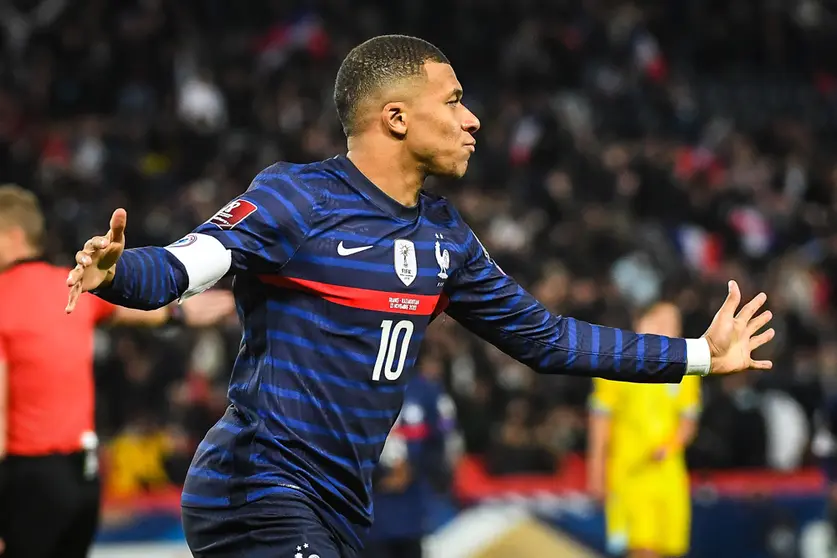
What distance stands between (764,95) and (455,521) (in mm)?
9117

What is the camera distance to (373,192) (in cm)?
367

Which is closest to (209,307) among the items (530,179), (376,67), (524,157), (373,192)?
(373,192)

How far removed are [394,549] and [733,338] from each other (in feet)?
13.0

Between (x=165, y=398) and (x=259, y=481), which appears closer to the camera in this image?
(x=259, y=481)

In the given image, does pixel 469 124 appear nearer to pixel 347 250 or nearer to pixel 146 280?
pixel 347 250

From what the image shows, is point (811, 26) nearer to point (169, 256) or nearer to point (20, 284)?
point (20, 284)

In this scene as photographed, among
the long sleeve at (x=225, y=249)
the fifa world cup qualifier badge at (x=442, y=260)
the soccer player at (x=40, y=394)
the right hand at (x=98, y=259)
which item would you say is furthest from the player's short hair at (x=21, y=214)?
the right hand at (x=98, y=259)

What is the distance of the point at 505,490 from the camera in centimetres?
907

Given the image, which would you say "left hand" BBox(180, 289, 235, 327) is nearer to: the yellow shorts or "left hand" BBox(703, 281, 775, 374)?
"left hand" BBox(703, 281, 775, 374)

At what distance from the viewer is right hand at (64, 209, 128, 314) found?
2885 mm

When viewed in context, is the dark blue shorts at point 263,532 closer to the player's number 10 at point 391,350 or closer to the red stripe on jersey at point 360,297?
the player's number 10 at point 391,350

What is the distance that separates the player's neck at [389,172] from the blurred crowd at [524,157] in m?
5.90

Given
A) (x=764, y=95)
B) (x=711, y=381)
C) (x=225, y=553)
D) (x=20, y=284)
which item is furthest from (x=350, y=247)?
(x=764, y=95)

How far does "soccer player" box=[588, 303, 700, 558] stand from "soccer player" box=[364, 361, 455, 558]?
113cm
